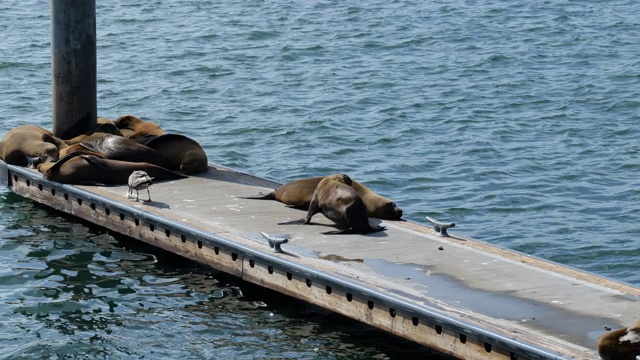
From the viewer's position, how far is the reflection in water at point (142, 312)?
10.5 meters

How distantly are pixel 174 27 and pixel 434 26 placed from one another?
5.82 metres

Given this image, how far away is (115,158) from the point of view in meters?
14.3

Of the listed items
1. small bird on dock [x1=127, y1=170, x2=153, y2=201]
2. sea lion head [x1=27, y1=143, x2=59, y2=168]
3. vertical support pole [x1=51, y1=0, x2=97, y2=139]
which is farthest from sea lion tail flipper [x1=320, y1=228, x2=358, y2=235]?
vertical support pole [x1=51, y1=0, x2=97, y2=139]

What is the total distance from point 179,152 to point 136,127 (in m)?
1.37

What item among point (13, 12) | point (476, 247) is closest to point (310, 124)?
point (476, 247)

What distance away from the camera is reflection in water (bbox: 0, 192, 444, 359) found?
10461 mm

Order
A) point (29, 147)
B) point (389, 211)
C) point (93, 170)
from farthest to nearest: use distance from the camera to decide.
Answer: point (29, 147)
point (93, 170)
point (389, 211)

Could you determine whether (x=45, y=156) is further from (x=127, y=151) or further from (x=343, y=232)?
(x=343, y=232)

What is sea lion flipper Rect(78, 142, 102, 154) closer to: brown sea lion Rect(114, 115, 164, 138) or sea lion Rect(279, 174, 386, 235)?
brown sea lion Rect(114, 115, 164, 138)

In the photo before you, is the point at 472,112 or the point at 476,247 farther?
the point at 472,112

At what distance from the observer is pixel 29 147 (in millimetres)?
14945

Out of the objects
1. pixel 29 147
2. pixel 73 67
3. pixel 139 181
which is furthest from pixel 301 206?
pixel 73 67

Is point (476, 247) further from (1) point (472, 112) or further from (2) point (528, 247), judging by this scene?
(1) point (472, 112)

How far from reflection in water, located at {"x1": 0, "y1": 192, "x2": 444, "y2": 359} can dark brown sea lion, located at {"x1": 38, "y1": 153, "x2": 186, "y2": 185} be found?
67cm
